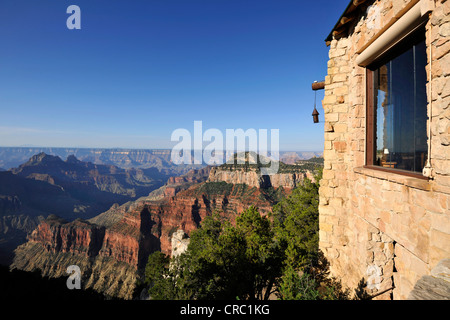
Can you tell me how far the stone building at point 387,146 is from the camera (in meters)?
A: 3.46

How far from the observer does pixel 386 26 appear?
4.73 m

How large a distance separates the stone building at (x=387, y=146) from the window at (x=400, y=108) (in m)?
0.02

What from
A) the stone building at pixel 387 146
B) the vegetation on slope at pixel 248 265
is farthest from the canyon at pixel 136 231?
the stone building at pixel 387 146

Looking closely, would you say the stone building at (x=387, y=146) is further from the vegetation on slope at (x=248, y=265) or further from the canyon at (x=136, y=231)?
the canyon at (x=136, y=231)

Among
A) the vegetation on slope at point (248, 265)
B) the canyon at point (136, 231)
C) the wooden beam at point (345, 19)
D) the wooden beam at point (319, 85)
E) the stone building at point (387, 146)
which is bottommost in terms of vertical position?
the canyon at point (136, 231)

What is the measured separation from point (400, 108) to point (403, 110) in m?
0.14

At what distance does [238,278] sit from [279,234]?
3853 millimetres

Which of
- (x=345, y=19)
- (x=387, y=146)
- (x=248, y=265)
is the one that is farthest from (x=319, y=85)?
(x=248, y=265)

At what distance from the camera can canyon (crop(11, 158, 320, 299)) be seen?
305ft

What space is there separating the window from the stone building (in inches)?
1.0

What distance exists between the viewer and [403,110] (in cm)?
498
